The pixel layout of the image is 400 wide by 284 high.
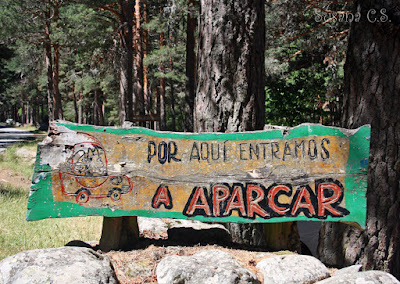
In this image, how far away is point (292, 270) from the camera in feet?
9.66

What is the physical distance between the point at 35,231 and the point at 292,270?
321 cm

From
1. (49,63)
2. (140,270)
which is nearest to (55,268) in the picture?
(140,270)

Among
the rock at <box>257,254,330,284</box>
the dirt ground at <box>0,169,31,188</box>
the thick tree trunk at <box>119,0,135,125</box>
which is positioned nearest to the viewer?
the rock at <box>257,254,330,284</box>

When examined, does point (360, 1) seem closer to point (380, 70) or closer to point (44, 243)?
point (380, 70)

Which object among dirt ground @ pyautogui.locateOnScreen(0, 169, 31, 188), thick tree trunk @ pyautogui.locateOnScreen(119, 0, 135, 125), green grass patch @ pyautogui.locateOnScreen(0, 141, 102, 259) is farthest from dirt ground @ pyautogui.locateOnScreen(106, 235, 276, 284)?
thick tree trunk @ pyautogui.locateOnScreen(119, 0, 135, 125)

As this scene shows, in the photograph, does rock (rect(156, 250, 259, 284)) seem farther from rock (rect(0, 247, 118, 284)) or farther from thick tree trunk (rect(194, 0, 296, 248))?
thick tree trunk (rect(194, 0, 296, 248))

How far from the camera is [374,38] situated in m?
3.46

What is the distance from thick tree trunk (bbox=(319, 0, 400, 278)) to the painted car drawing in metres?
2.23

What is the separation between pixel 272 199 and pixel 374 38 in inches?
69.9

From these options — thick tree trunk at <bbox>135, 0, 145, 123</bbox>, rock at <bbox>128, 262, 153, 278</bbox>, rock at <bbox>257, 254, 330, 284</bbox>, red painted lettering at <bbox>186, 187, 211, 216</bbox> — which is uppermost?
thick tree trunk at <bbox>135, 0, 145, 123</bbox>

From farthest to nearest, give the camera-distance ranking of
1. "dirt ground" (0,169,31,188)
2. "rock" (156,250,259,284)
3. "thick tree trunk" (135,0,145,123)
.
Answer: "thick tree trunk" (135,0,145,123) < "dirt ground" (0,169,31,188) < "rock" (156,250,259,284)

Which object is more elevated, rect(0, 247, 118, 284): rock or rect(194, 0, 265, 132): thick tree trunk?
rect(194, 0, 265, 132): thick tree trunk

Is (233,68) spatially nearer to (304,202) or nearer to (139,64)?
(304,202)

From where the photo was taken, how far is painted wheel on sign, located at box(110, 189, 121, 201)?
3355 millimetres
